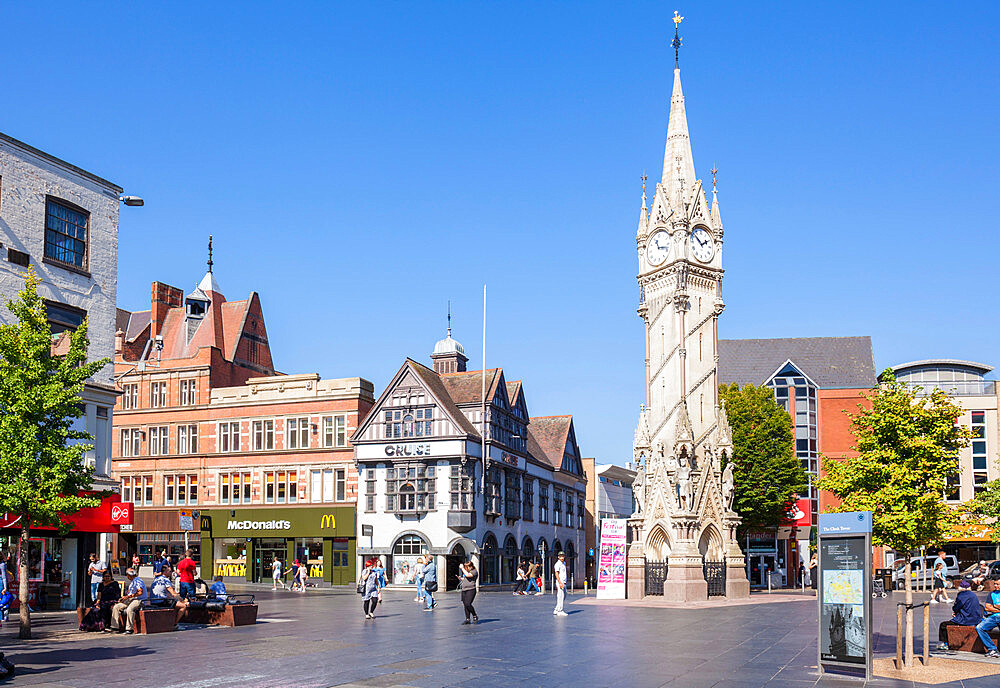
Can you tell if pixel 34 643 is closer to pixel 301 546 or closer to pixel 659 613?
pixel 659 613

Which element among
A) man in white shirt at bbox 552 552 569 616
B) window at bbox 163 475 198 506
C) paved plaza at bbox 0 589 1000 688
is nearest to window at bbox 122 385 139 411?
window at bbox 163 475 198 506

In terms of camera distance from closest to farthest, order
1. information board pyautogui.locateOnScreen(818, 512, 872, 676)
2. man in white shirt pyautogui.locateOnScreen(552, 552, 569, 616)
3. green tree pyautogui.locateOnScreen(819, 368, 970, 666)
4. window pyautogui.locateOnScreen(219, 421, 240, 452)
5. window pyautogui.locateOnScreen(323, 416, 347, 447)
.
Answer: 1. information board pyautogui.locateOnScreen(818, 512, 872, 676)
2. green tree pyautogui.locateOnScreen(819, 368, 970, 666)
3. man in white shirt pyautogui.locateOnScreen(552, 552, 569, 616)
4. window pyautogui.locateOnScreen(323, 416, 347, 447)
5. window pyautogui.locateOnScreen(219, 421, 240, 452)

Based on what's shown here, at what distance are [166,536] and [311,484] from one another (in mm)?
10697

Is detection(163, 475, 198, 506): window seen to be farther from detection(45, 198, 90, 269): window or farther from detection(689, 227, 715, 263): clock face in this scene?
detection(689, 227, 715, 263): clock face

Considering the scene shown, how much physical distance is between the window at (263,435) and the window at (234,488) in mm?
1970

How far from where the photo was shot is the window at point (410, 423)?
190 ft

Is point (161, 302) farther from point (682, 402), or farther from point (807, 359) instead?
point (807, 359)

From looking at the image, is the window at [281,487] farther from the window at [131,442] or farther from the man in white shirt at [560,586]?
the man in white shirt at [560,586]

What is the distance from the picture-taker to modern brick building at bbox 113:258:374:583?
60.2m

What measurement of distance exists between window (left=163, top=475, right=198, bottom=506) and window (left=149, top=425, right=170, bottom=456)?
172 centimetres

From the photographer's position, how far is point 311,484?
6066 cm

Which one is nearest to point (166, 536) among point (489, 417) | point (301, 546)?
point (301, 546)

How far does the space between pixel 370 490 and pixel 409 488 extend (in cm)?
253

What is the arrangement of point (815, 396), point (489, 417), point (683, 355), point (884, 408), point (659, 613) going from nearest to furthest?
point (884, 408)
point (659, 613)
point (683, 355)
point (489, 417)
point (815, 396)
